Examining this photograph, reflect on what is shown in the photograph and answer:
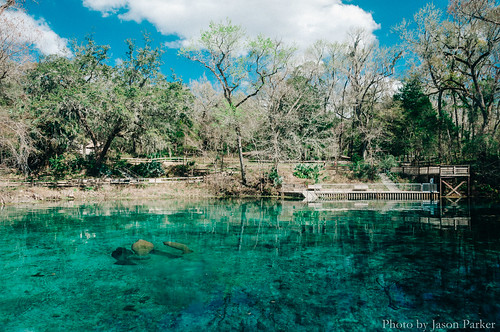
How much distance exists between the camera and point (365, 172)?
35125mm

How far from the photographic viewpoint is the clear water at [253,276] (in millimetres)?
6746

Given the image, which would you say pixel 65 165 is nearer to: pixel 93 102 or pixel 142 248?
pixel 93 102

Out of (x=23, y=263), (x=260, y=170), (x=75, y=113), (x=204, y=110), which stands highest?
(x=204, y=110)

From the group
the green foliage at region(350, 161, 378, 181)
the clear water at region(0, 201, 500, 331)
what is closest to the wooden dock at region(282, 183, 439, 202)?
the green foliage at region(350, 161, 378, 181)

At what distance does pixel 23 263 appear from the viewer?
1071cm

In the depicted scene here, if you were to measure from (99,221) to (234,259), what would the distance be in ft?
35.6

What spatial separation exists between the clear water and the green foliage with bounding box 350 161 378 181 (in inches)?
661

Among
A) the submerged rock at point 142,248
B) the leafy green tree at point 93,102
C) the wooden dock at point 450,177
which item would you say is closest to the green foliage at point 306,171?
the wooden dock at point 450,177

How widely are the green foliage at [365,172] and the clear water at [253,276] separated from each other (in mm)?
16785

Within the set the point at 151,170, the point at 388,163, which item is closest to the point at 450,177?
the point at 388,163

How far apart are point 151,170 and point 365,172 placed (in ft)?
77.7

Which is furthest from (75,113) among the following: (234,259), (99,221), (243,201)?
(234,259)

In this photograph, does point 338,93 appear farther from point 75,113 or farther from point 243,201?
point 75,113

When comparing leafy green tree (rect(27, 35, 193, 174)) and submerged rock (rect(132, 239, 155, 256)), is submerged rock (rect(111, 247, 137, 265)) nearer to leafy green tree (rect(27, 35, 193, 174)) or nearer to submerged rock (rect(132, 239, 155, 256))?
submerged rock (rect(132, 239, 155, 256))
